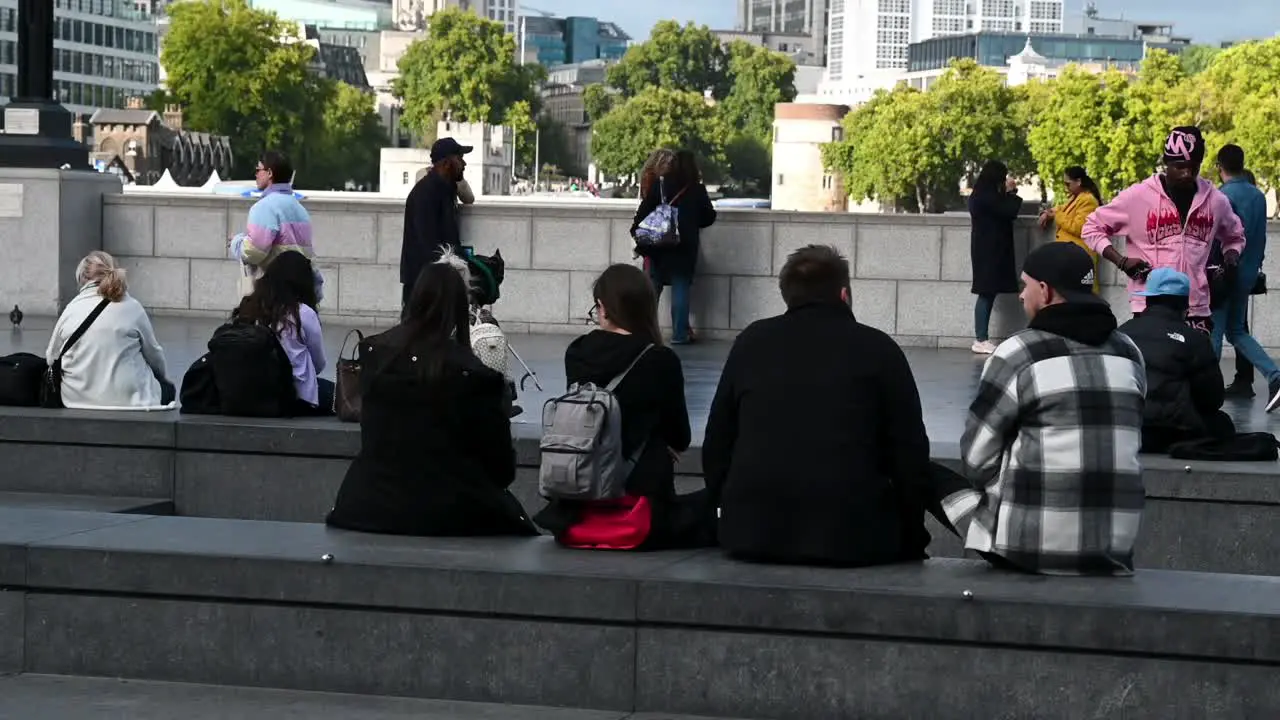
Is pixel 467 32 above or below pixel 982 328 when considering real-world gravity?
above

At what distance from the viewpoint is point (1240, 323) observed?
1170 centimetres

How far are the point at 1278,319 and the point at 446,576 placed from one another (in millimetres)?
10591

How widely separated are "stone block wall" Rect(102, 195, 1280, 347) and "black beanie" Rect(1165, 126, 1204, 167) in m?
5.34

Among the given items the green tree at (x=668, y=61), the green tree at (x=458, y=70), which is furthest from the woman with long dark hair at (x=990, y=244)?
the green tree at (x=668, y=61)

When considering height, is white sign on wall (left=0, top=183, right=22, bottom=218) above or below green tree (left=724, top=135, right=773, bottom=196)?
below

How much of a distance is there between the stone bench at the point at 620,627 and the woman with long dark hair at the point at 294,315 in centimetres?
238

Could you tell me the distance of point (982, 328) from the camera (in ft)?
49.9

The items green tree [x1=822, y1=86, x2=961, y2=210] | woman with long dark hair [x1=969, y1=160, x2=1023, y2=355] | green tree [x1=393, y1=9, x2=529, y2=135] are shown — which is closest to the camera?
woman with long dark hair [x1=969, y1=160, x2=1023, y2=355]

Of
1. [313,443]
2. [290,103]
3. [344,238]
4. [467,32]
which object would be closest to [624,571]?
[313,443]

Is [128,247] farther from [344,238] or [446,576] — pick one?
[446,576]

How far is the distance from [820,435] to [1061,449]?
2.08 ft

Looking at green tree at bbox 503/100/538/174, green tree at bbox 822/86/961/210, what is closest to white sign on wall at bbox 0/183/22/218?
green tree at bbox 822/86/961/210

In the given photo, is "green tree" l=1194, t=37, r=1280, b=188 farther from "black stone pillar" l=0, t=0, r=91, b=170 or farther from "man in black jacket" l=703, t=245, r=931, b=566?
"man in black jacket" l=703, t=245, r=931, b=566

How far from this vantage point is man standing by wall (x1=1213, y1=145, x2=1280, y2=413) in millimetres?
11555
